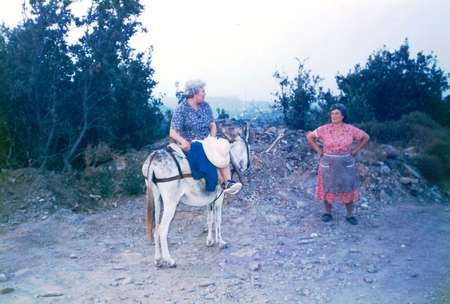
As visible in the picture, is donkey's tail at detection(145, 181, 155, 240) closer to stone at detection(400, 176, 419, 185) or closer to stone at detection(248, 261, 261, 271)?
stone at detection(248, 261, 261, 271)

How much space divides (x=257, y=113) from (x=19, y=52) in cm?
768

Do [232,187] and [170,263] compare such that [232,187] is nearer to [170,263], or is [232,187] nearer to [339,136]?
[170,263]

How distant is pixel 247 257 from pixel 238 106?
12.1 metres

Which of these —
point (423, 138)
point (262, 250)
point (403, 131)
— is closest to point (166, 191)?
point (262, 250)

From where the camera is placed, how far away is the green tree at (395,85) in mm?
15289

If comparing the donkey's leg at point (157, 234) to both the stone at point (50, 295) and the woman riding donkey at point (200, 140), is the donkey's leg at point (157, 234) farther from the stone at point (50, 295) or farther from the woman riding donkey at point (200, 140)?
the stone at point (50, 295)

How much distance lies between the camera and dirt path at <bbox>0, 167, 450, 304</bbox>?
578cm

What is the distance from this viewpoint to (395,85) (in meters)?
15.5

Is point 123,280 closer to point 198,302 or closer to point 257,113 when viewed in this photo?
point 198,302

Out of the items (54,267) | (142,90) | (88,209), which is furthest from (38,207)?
(142,90)

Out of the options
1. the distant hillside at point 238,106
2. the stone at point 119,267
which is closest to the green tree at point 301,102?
the distant hillside at point 238,106

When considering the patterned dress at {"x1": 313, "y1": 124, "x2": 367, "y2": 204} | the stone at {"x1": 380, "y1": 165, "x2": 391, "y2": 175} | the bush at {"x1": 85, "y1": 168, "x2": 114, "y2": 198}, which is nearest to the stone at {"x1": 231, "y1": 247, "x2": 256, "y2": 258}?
the patterned dress at {"x1": 313, "y1": 124, "x2": 367, "y2": 204}

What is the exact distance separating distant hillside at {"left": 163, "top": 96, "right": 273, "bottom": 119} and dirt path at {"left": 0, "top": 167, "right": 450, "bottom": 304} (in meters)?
5.44

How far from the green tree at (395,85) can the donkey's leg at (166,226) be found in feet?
30.9
